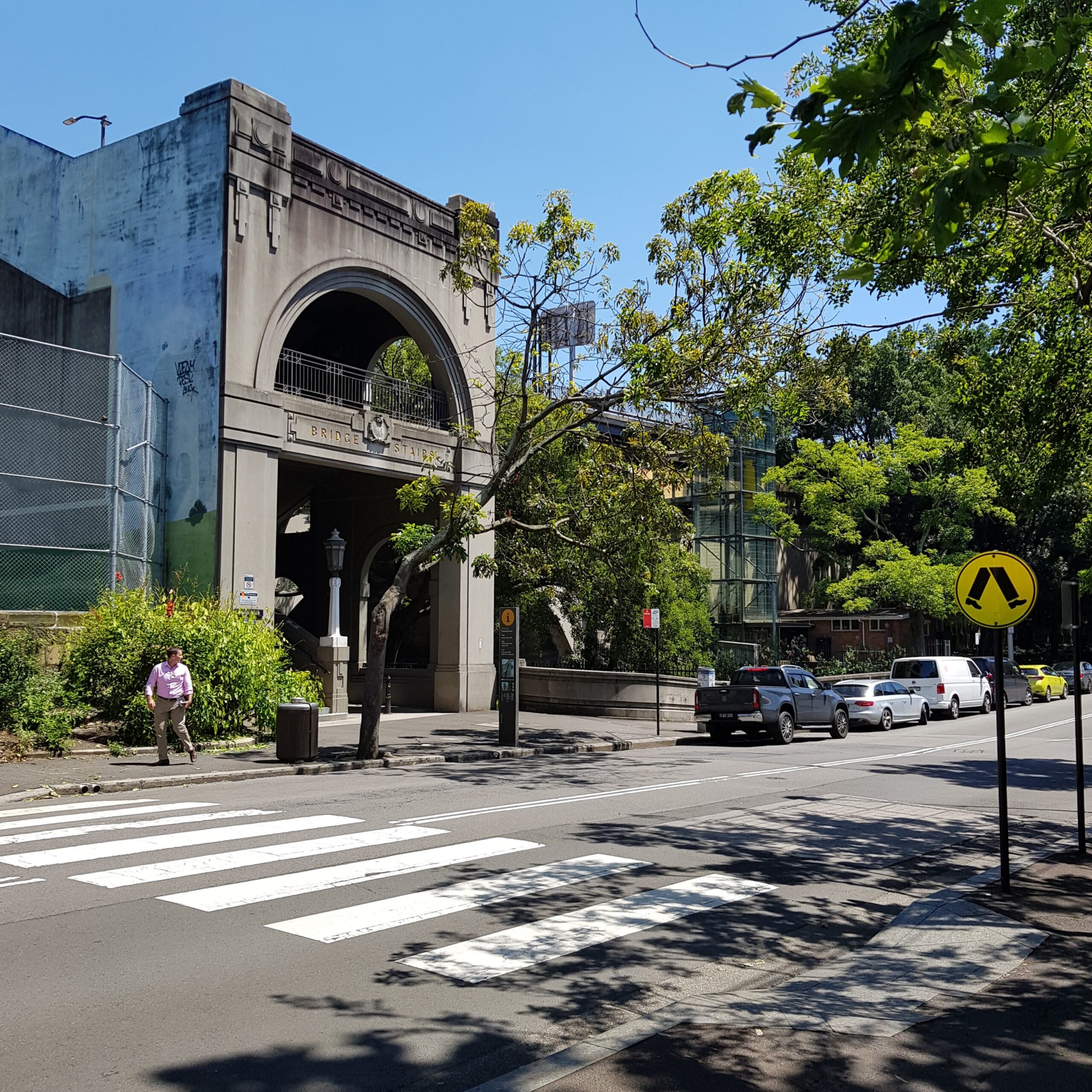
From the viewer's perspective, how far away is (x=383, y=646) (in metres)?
17.7

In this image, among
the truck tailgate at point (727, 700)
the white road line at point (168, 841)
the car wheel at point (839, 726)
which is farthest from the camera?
the car wheel at point (839, 726)

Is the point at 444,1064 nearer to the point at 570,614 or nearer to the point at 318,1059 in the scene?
the point at 318,1059

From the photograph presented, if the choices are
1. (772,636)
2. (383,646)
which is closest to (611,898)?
(383,646)

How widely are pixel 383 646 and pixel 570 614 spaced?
1601 cm

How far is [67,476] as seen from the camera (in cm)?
1872

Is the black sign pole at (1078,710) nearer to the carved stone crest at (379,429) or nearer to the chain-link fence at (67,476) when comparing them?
the chain-link fence at (67,476)

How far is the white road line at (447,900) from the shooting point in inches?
264

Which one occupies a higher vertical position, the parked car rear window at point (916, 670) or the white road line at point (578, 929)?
the parked car rear window at point (916, 670)

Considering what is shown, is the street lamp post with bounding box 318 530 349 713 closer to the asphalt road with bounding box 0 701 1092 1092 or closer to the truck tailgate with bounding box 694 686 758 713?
the truck tailgate with bounding box 694 686 758 713

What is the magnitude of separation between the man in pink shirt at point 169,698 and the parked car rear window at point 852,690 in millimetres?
19536

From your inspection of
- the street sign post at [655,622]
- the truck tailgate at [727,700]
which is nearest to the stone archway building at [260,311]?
the street sign post at [655,622]

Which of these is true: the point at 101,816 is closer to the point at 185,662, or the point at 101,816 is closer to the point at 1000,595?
the point at 185,662

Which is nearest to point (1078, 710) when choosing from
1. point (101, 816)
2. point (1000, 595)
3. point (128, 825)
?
point (1000, 595)

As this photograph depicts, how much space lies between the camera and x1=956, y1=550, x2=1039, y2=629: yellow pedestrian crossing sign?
8.45 m
